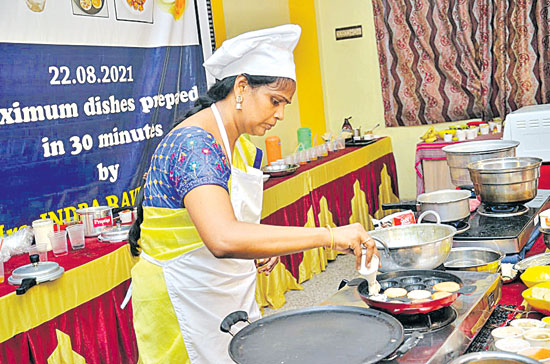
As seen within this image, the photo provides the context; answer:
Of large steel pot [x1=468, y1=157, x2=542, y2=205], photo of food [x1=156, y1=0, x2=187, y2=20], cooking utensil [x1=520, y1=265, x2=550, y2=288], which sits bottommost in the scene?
cooking utensil [x1=520, y1=265, x2=550, y2=288]

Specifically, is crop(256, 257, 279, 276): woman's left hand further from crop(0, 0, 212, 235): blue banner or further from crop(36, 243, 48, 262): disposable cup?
crop(0, 0, 212, 235): blue banner

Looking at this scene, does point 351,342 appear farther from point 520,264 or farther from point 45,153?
point 45,153

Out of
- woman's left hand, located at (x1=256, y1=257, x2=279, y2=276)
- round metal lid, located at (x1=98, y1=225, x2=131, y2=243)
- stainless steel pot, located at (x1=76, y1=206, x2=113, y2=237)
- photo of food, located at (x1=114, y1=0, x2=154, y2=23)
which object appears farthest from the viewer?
photo of food, located at (x1=114, y1=0, x2=154, y2=23)

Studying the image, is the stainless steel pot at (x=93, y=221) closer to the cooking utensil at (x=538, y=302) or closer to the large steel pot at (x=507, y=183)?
the large steel pot at (x=507, y=183)

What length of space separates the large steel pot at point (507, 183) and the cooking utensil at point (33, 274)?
5.45ft

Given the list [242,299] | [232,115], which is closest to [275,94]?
[232,115]

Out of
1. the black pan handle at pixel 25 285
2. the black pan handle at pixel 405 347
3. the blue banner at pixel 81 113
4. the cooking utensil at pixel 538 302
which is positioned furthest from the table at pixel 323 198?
the black pan handle at pixel 405 347

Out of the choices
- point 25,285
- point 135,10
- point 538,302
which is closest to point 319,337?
point 538,302

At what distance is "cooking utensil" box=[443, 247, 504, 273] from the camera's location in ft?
6.10

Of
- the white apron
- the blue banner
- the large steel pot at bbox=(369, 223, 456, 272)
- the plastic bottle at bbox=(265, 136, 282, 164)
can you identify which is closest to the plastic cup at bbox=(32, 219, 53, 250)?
the blue banner

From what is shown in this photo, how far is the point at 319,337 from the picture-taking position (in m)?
1.31

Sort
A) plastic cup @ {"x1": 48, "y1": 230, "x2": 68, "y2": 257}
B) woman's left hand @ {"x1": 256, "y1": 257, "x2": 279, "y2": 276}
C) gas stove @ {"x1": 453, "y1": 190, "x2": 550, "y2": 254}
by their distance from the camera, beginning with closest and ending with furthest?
woman's left hand @ {"x1": 256, "y1": 257, "x2": 279, "y2": 276} < gas stove @ {"x1": 453, "y1": 190, "x2": 550, "y2": 254} < plastic cup @ {"x1": 48, "y1": 230, "x2": 68, "y2": 257}

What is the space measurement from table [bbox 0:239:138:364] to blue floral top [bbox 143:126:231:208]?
104 cm

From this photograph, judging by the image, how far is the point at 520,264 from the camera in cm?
197
